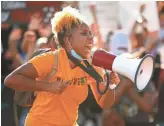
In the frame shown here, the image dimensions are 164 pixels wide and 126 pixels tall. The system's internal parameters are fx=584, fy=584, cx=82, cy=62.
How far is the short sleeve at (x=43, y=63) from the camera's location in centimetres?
413

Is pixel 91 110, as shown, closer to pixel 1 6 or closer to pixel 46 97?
pixel 1 6

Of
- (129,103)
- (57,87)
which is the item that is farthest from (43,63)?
(129,103)

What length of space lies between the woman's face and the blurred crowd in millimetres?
2637

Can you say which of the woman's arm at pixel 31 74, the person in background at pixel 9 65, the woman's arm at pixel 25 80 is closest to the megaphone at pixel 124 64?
the woman's arm at pixel 31 74

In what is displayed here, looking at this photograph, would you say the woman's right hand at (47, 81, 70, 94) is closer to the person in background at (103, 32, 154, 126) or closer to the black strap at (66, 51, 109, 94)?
the black strap at (66, 51, 109, 94)

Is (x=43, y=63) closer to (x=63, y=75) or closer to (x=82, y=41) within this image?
(x=63, y=75)

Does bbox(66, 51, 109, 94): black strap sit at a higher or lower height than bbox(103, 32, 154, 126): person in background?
higher

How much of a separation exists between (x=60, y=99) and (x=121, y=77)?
3.23 metres

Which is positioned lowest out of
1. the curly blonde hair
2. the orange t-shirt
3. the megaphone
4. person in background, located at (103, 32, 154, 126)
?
person in background, located at (103, 32, 154, 126)

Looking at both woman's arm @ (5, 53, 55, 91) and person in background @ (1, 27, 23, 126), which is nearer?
woman's arm @ (5, 53, 55, 91)

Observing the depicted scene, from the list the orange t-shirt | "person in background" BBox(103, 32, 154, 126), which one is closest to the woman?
the orange t-shirt

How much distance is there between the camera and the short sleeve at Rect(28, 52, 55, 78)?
4133 mm

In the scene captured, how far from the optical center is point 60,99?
4270 millimetres

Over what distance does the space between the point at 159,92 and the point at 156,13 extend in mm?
1321
